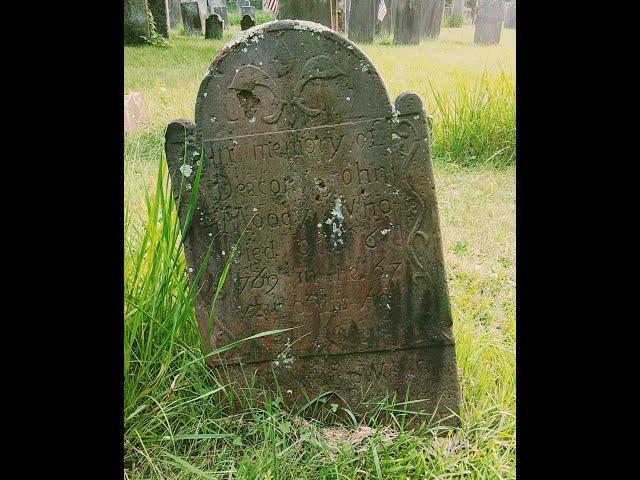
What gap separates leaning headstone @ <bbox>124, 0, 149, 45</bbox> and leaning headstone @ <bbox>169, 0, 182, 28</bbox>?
0.76 meters

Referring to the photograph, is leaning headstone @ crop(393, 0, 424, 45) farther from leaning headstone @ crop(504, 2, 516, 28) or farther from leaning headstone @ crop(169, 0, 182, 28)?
leaning headstone @ crop(169, 0, 182, 28)

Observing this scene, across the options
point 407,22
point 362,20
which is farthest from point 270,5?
point 407,22

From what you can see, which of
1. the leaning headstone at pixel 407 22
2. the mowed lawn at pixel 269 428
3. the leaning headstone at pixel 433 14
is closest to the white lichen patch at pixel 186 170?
the mowed lawn at pixel 269 428

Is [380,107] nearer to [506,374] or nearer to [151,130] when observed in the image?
[506,374]

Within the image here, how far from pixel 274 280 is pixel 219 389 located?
1.50 ft

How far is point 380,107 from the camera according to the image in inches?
91.0

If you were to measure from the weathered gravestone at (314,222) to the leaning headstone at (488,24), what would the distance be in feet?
15.9

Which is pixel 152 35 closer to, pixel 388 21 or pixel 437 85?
pixel 388 21

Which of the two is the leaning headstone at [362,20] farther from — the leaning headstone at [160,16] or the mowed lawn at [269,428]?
the mowed lawn at [269,428]

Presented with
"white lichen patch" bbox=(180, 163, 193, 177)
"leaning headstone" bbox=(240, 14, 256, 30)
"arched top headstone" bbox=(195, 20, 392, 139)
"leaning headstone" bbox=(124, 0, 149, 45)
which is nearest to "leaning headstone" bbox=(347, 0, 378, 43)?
"leaning headstone" bbox=(240, 14, 256, 30)

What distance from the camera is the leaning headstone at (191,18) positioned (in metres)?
6.84

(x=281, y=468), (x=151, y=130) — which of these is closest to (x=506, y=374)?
(x=281, y=468)

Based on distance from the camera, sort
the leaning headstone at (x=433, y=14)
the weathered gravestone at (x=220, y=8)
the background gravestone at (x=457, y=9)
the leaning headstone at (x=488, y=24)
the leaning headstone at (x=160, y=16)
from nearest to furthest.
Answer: the leaning headstone at (x=160, y=16)
the leaning headstone at (x=488, y=24)
the weathered gravestone at (x=220, y=8)
the leaning headstone at (x=433, y=14)
the background gravestone at (x=457, y=9)

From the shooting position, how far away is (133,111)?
5438 mm
